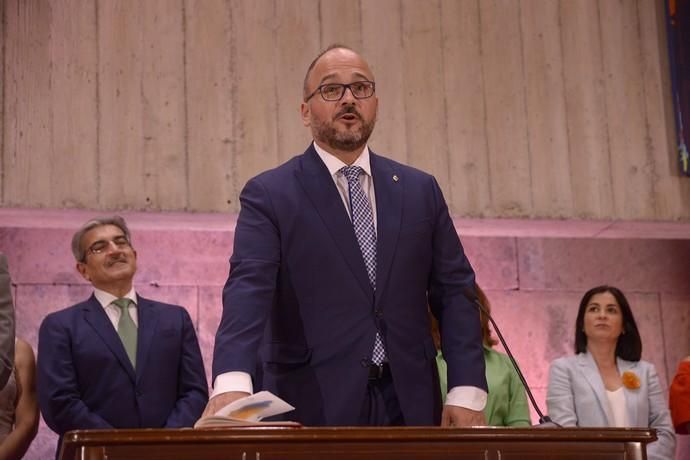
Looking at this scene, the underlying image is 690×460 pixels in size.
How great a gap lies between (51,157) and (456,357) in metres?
2.57

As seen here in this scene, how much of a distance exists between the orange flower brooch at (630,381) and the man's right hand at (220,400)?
263 centimetres

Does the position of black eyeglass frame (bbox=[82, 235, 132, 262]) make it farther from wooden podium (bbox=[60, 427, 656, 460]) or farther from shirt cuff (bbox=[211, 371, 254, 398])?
wooden podium (bbox=[60, 427, 656, 460])

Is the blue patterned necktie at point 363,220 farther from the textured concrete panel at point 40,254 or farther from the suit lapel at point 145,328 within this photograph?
the textured concrete panel at point 40,254

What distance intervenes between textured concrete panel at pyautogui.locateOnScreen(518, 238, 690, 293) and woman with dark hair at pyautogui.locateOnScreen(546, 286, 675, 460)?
3.58 ft

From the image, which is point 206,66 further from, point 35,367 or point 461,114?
point 35,367

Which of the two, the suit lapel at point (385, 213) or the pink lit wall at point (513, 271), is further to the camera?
the pink lit wall at point (513, 271)

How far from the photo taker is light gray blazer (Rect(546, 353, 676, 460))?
4.54 meters

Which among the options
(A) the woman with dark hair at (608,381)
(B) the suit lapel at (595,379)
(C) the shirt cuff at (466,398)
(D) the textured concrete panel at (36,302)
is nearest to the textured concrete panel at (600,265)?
(A) the woman with dark hair at (608,381)

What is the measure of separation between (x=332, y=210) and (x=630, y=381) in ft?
7.81

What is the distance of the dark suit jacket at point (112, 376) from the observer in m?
3.79

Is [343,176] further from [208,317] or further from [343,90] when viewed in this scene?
[208,317]

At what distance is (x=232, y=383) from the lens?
2.41 metres

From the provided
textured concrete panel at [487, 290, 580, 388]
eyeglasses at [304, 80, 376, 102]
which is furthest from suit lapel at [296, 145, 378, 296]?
textured concrete panel at [487, 290, 580, 388]

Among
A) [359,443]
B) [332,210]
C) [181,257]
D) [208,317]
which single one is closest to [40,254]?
[181,257]
